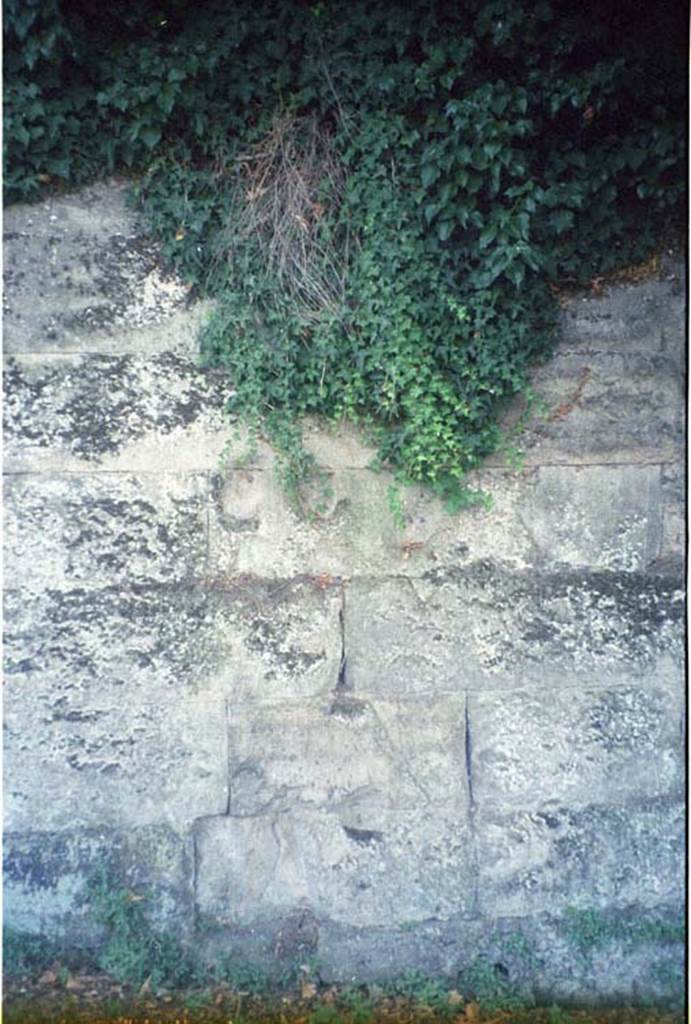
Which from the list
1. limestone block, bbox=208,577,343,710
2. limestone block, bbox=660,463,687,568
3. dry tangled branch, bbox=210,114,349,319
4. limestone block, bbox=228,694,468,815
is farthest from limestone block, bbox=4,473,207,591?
limestone block, bbox=660,463,687,568

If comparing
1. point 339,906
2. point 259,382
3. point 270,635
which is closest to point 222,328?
point 259,382

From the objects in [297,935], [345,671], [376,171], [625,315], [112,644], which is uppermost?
[376,171]

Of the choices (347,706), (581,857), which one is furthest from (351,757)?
(581,857)

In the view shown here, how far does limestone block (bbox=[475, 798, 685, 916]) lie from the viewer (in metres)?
3.26

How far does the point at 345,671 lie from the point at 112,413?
129cm

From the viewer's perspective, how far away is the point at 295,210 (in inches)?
126

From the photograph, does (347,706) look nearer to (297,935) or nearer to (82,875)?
(297,935)

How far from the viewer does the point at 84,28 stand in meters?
3.10

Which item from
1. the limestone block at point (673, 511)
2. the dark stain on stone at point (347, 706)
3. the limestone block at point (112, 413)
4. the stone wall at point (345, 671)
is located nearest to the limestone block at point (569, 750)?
the stone wall at point (345, 671)

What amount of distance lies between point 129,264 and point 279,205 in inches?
23.5

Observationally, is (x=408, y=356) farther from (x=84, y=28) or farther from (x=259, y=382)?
(x=84, y=28)

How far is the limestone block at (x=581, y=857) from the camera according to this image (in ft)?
10.7

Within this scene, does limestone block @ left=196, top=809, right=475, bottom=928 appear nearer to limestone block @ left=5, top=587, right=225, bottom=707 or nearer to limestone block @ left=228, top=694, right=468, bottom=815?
limestone block @ left=228, top=694, right=468, bottom=815

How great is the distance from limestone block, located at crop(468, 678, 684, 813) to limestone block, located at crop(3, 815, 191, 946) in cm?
119
